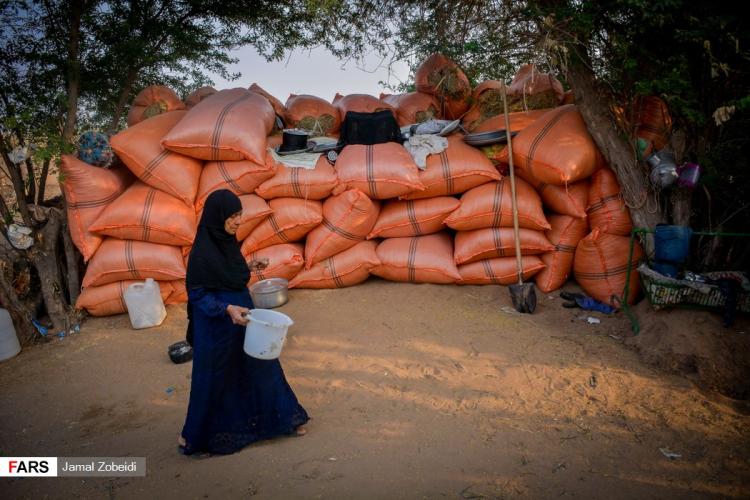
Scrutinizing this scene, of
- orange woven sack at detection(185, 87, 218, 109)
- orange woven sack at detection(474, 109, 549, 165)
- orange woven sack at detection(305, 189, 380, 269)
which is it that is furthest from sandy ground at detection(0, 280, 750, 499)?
orange woven sack at detection(185, 87, 218, 109)

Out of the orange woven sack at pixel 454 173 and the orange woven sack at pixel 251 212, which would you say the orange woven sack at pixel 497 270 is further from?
the orange woven sack at pixel 251 212

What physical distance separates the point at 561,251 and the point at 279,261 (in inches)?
105

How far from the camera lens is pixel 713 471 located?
2.19 metres

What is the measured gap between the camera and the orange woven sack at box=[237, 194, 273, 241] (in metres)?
4.43

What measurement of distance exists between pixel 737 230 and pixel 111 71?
20.6ft

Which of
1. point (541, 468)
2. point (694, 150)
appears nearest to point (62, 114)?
point (541, 468)

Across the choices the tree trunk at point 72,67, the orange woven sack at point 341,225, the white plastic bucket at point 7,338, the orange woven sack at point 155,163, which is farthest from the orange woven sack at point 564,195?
the white plastic bucket at point 7,338

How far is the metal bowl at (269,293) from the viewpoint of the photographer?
4.34 metres

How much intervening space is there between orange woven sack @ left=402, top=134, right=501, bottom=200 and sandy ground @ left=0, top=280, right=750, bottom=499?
1.14 m

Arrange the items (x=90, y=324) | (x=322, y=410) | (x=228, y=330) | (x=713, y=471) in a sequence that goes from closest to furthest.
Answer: (x=713, y=471), (x=228, y=330), (x=322, y=410), (x=90, y=324)

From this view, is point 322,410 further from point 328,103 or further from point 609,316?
point 328,103

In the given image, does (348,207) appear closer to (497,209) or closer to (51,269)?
(497,209)

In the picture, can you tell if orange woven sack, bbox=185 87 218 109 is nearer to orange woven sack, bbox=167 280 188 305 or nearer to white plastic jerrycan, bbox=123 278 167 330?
orange woven sack, bbox=167 280 188 305

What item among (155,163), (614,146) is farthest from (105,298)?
(614,146)
